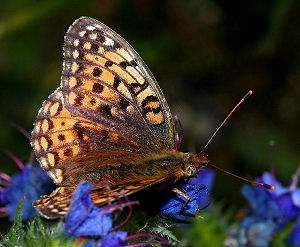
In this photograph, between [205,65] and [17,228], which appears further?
[205,65]

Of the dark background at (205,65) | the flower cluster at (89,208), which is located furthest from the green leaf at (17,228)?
the dark background at (205,65)

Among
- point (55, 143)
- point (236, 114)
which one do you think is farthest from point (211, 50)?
point (55, 143)

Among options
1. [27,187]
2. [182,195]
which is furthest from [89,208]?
[27,187]

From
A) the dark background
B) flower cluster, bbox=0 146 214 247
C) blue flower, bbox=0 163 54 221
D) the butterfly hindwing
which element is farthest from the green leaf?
the dark background

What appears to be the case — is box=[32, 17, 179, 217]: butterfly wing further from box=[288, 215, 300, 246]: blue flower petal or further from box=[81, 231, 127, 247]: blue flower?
box=[288, 215, 300, 246]: blue flower petal

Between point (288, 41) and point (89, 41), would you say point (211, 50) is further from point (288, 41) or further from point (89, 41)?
point (89, 41)

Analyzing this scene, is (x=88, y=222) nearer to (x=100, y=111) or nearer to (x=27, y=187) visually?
(x=100, y=111)
